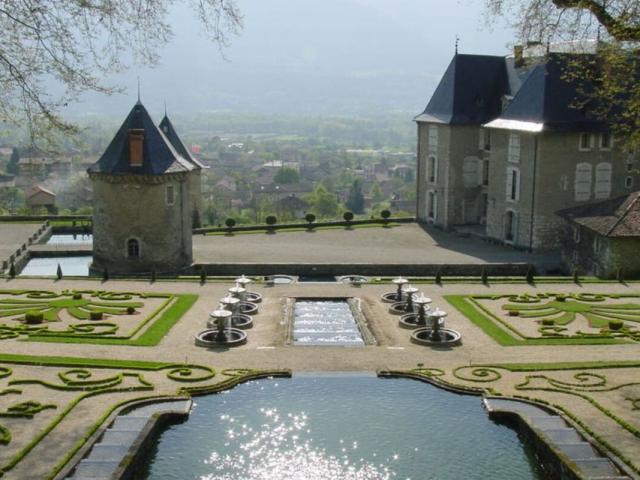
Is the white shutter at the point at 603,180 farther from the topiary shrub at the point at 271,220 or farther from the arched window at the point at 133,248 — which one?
the arched window at the point at 133,248

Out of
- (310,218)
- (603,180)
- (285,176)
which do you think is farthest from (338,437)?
(285,176)

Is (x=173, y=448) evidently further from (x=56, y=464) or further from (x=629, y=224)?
(x=629, y=224)

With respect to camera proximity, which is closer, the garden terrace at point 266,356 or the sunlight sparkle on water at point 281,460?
the sunlight sparkle on water at point 281,460

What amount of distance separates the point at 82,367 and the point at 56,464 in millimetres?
6893

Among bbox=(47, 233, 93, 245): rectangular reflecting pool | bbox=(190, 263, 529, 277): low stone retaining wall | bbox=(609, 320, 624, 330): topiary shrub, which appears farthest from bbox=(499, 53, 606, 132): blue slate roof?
bbox=(47, 233, 93, 245): rectangular reflecting pool

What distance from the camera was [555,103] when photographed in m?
45.8

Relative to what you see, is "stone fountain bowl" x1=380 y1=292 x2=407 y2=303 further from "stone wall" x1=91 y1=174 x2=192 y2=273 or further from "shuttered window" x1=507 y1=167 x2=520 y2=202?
"shuttered window" x1=507 y1=167 x2=520 y2=202

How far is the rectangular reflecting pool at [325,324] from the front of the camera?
1083 inches

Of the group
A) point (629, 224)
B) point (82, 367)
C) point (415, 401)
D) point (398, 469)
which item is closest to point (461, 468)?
point (398, 469)

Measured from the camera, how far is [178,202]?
135 feet

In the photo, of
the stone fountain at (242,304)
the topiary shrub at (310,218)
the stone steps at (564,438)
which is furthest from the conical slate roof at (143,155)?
the stone steps at (564,438)

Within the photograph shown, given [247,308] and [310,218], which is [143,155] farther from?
[310,218]

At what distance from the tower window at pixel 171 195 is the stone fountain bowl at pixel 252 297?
9.13 metres

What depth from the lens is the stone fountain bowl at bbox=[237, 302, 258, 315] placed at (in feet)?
102
